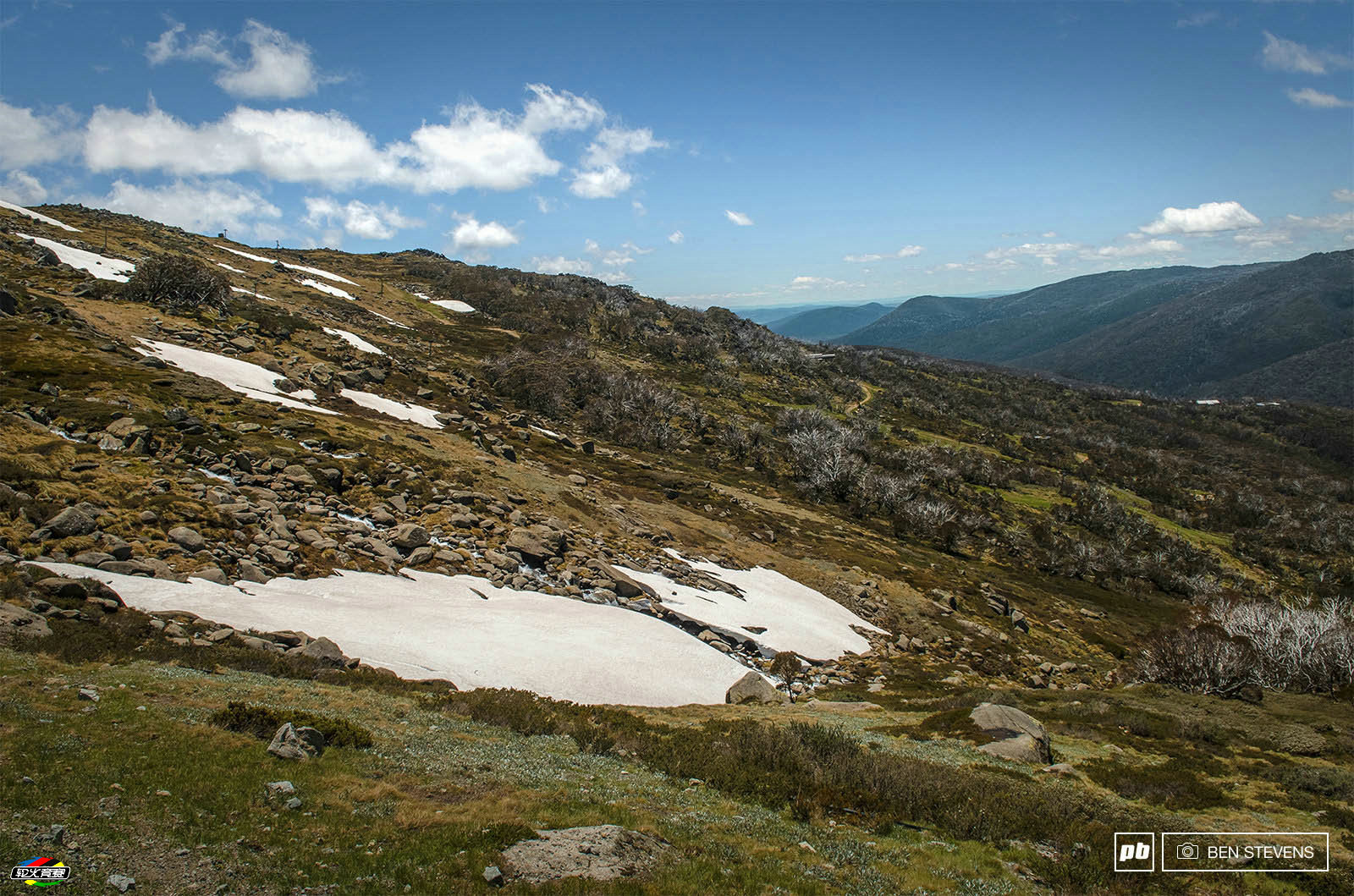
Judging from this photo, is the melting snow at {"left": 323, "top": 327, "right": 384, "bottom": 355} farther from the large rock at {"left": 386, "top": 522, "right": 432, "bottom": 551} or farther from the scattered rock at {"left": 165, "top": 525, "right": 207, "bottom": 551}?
the scattered rock at {"left": 165, "top": 525, "right": 207, "bottom": 551}

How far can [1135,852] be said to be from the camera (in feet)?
36.3

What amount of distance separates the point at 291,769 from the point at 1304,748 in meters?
28.0

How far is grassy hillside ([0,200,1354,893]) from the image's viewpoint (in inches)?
351

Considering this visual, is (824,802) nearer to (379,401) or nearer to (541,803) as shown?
(541,803)

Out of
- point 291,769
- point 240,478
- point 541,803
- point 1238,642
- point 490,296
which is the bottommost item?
point 1238,642

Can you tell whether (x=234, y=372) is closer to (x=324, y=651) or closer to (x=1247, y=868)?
(x=324, y=651)

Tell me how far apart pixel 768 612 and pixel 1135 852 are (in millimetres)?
20963

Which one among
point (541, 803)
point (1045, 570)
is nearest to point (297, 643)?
point (541, 803)

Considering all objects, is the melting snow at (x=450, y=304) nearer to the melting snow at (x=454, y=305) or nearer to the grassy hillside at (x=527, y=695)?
the melting snow at (x=454, y=305)

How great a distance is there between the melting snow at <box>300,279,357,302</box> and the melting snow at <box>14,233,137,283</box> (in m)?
28.9

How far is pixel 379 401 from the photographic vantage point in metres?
44.2

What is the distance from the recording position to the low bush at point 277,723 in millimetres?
10836

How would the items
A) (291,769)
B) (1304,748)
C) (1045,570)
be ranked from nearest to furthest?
(291,769)
(1304,748)
(1045,570)

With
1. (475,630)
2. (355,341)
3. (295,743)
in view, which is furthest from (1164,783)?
(355,341)
